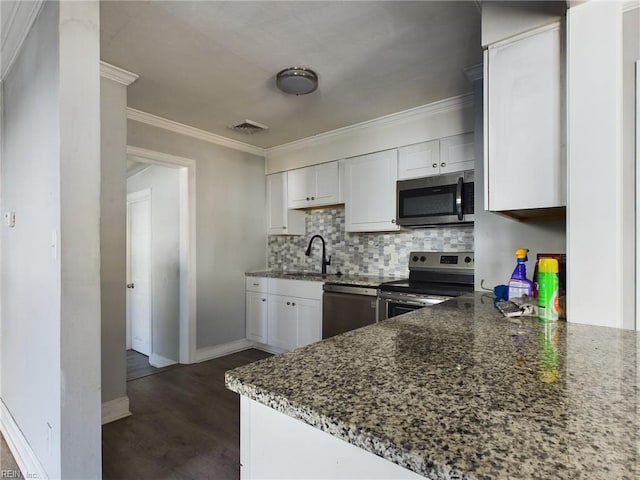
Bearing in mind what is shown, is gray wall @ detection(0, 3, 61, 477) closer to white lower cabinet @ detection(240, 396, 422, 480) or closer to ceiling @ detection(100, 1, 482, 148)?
ceiling @ detection(100, 1, 482, 148)

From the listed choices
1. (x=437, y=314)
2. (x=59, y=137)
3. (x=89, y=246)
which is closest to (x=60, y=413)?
(x=89, y=246)

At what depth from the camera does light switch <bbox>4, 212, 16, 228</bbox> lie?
2.13 m

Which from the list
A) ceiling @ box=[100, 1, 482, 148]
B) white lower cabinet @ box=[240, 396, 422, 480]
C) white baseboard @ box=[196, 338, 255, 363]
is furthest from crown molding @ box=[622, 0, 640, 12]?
white baseboard @ box=[196, 338, 255, 363]

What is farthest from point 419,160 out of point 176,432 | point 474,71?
point 176,432

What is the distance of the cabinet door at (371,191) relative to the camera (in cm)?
318

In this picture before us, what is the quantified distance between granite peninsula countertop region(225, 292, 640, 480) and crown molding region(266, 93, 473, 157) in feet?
7.40

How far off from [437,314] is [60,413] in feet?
5.22

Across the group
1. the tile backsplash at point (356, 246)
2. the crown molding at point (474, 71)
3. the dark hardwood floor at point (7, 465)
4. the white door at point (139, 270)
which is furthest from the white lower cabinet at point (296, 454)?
the white door at point (139, 270)

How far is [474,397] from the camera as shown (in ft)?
1.98

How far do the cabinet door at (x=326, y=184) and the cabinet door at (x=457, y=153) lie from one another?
1143mm

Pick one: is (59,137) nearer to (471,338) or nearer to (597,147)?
(471,338)

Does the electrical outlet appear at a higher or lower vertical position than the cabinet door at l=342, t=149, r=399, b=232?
lower

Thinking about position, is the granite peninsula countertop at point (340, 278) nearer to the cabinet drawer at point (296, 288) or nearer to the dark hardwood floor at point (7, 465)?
the cabinet drawer at point (296, 288)

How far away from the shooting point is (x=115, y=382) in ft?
8.10
